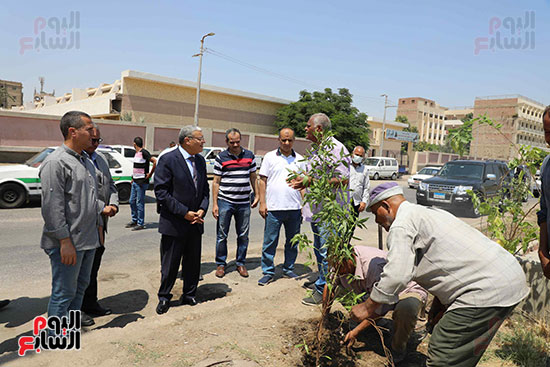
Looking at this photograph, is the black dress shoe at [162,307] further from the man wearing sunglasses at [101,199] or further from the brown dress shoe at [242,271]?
the brown dress shoe at [242,271]

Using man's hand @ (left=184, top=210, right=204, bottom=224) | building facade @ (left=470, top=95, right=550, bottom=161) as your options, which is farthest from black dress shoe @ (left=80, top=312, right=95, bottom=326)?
building facade @ (left=470, top=95, right=550, bottom=161)

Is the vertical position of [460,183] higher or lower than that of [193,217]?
higher

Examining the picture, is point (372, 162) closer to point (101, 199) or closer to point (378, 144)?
point (378, 144)

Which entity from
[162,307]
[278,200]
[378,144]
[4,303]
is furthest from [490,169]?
[378,144]

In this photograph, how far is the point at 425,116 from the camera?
95625 mm

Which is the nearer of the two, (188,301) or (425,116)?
(188,301)

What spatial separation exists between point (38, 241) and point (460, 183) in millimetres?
10557

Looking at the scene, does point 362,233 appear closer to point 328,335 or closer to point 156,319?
point 328,335

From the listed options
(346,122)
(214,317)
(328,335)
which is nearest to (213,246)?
(214,317)

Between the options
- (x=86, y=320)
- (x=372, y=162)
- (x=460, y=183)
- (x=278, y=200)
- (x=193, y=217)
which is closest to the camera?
(x=86, y=320)

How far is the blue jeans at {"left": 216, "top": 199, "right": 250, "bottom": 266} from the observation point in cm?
489

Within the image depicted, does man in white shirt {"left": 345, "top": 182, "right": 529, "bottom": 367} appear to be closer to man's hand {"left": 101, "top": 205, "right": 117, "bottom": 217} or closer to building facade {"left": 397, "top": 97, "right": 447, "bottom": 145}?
man's hand {"left": 101, "top": 205, "right": 117, "bottom": 217}

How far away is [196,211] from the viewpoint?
160 inches

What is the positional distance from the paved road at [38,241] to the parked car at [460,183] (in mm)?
3097
